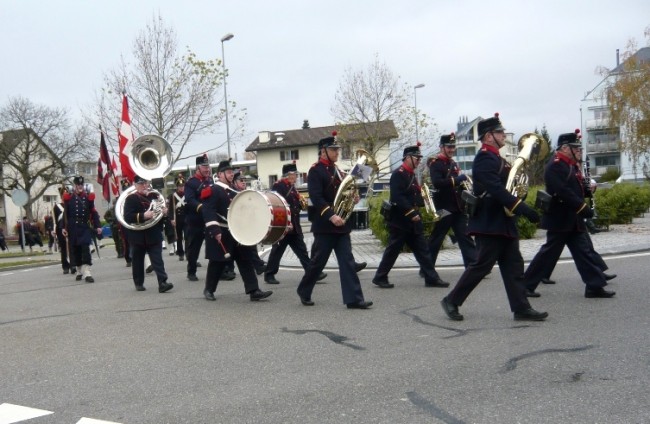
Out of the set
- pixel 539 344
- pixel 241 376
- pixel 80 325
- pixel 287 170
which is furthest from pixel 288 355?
pixel 287 170

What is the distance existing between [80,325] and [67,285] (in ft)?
17.3

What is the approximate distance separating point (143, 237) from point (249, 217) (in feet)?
8.65

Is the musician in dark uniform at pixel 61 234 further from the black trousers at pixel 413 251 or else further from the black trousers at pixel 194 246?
the black trousers at pixel 413 251

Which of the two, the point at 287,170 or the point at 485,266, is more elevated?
the point at 287,170

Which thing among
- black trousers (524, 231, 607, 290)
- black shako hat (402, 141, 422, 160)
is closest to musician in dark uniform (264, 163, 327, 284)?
black shako hat (402, 141, 422, 160)

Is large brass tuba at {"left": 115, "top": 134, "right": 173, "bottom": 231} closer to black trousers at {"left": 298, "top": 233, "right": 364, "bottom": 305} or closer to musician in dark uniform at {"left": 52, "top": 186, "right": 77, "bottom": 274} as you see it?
musician in dark uniform at {"left": 52, "top": 186, "right": 77, "bottom": 274}

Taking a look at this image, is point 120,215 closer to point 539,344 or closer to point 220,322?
point 220,322

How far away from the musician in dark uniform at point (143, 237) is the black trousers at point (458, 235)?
4035 mm

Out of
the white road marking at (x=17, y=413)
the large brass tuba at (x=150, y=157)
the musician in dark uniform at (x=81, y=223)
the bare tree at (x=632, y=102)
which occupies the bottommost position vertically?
the white road marking at (x=17, y=413)

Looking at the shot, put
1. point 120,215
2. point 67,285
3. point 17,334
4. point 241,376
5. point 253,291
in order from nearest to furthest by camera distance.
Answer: point 241,376 < point 17,334 < point 253,291 < point 120,215 < point 67,285

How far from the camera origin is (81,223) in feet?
44.3

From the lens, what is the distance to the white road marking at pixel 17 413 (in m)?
4.94

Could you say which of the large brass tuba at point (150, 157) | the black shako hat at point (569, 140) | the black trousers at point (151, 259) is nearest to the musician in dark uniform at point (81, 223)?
the large brass tuba at point (150, 157)

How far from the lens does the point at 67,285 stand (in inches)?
527
